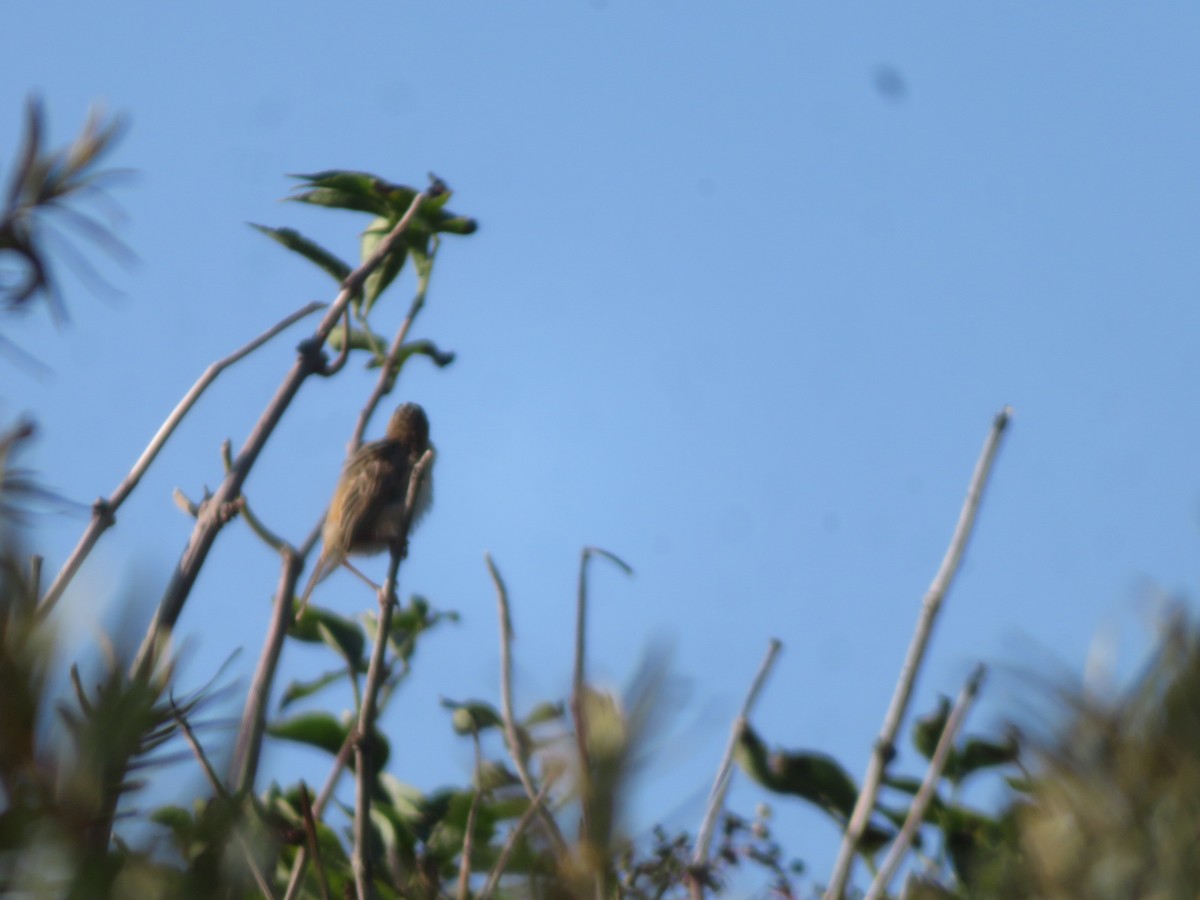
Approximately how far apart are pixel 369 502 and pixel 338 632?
11.2 ft

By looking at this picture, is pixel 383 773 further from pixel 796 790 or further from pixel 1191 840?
pixel 1191 840

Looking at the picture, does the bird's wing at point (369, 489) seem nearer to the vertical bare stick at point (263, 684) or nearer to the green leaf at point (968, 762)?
the vertical bare stick at point (263, 684)

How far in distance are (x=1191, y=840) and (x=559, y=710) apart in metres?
0.60

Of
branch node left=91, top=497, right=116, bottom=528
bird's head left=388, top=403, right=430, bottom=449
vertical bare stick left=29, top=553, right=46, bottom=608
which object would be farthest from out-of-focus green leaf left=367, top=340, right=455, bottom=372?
bird's head left=388, top=403, right=430, bottom=449

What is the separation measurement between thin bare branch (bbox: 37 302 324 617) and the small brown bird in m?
4.37

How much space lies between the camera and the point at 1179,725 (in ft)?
3.78

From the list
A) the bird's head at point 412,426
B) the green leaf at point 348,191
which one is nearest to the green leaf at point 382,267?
the green leaf at point 348,191

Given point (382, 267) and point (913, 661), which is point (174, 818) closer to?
point (913, 661)

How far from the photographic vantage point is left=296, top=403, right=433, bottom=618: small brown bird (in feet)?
22.6

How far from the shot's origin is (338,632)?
3.62 meters

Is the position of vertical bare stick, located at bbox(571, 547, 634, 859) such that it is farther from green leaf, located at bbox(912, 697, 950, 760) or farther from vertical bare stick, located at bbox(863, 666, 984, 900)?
green leaf, located at bbox(912, 697, 950, 760)

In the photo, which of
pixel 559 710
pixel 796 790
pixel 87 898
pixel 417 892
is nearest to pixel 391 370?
pixel 417 892

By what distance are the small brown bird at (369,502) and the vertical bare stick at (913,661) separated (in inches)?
209

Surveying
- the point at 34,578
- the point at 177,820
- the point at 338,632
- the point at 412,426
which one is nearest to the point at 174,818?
the point at 177,820
